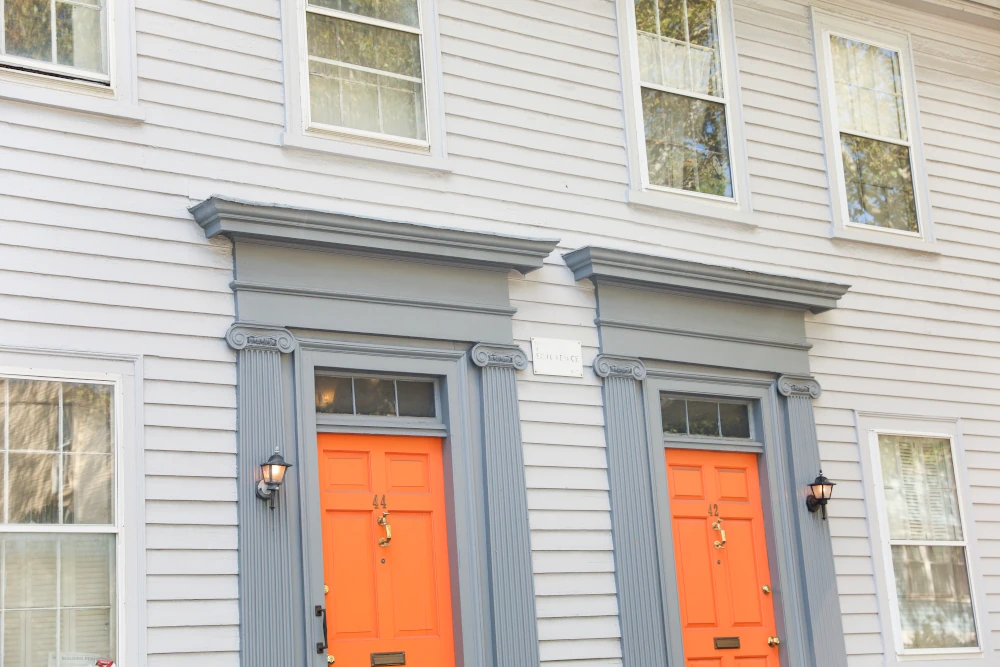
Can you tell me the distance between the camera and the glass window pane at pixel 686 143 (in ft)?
32.1

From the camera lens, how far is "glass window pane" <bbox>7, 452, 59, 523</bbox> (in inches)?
263

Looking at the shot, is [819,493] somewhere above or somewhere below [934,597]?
above

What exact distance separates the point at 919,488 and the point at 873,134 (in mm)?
3017

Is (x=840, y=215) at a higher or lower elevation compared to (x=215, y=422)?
higher

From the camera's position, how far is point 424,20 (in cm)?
884

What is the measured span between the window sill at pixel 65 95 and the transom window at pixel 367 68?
1219 millimetres

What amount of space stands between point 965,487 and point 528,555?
4.31 meters

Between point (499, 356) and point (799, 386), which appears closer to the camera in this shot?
point (499, 356)

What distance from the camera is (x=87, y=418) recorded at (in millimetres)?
6996

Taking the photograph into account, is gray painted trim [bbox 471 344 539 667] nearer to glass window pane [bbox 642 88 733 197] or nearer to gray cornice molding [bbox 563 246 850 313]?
gray cornice molding [bbox 563 246 850 313]

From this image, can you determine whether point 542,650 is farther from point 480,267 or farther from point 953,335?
point 953,335

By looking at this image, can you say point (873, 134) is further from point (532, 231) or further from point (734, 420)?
point (532, 231)

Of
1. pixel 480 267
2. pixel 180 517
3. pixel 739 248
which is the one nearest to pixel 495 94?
pixel 480 267

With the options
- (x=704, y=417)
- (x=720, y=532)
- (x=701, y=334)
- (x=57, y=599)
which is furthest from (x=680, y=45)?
(x=57, y=599)
